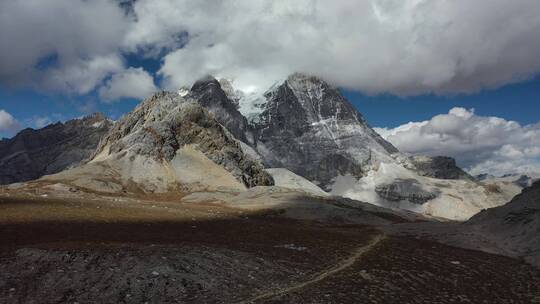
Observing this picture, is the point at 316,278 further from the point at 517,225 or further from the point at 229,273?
the point at 517,225

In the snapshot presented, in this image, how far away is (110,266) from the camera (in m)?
22.9

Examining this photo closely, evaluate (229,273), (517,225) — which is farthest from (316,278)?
(517,225)

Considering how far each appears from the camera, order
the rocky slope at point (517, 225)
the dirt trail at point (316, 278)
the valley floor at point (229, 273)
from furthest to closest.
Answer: the rocky slope at point (517, 225)
the dirt trail at point (316, 278)
the valley floor at point (229, 273)

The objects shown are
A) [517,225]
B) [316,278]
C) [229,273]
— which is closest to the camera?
[229,273]

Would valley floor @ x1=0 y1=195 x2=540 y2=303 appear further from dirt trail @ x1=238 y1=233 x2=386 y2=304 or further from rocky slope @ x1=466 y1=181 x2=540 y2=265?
rocky slope @ x1=466 y1=181 x2=540 y2=265

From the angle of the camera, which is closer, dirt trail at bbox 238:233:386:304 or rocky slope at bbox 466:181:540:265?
dirt trail at bbox 238:233:386:304

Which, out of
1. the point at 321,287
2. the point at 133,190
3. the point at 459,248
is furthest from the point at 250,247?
the point at 133,190

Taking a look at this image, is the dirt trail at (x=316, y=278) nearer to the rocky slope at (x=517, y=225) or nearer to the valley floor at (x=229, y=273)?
the valley floor at (x=229, y=273)

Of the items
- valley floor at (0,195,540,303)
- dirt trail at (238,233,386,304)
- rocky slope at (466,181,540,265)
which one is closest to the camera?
valley floor at (0,195,540,303)

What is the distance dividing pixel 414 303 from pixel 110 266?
582 inches

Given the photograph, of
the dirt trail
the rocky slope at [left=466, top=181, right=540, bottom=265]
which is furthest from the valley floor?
the rocky slope at [left=466, top=181, right=540, bottom=265]

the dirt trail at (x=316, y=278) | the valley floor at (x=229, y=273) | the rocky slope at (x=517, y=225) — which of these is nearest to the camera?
the valley floor at (x=229, y=273)

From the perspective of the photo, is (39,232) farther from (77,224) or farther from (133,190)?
(133,190)

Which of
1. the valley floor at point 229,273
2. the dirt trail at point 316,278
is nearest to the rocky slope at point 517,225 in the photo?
the valley floor at point 229,273
